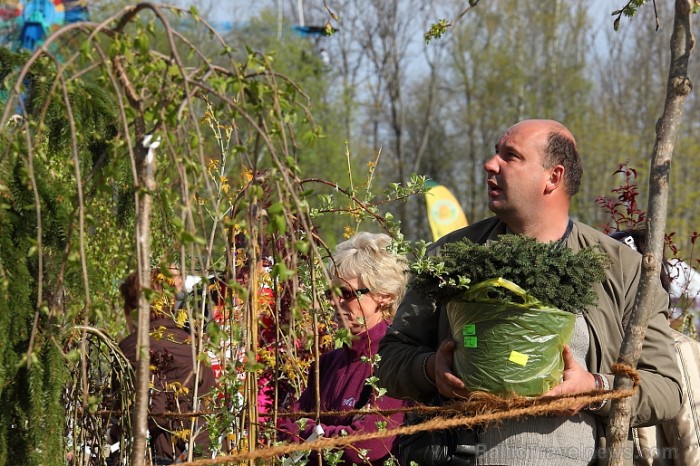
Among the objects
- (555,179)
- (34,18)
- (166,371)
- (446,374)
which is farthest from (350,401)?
(34,18)

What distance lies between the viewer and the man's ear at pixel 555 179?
2.97 metres

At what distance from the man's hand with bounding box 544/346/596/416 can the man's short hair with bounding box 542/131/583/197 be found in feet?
2.07

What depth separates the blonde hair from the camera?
3.84 metres

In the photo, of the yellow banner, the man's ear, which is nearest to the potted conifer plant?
the man's ear

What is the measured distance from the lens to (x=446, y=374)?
2674mm

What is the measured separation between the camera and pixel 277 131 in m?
2.00

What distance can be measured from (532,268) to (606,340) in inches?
18.8

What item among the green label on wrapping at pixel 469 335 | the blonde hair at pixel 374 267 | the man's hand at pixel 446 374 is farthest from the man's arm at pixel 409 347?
A: the blonde hair at pixel 374 267

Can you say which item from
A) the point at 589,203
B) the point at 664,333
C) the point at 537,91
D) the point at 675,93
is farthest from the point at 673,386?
the point at 537,91

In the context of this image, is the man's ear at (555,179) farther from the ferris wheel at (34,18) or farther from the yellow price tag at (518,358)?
the ferris wheel at (34,18)

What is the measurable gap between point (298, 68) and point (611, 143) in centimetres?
1044

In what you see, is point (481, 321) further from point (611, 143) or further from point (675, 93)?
point (611, 143)

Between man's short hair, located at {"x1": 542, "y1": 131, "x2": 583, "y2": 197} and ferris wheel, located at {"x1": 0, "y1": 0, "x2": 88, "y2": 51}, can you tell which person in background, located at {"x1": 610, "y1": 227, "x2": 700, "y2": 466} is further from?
ferris wheel, located at {"x1": 0, "y1": 0, "x2": 88, "y2": 51}

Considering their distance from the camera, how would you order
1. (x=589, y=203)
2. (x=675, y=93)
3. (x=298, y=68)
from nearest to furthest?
(x=675, y=93) → (x=298, y=68) → (x=589, y=203)
